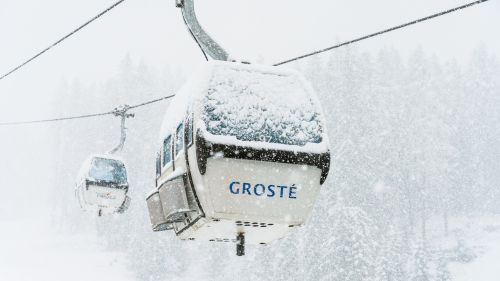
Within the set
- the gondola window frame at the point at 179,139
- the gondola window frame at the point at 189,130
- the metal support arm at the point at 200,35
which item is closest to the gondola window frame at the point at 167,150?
the gondola window frame at the point at 179,139

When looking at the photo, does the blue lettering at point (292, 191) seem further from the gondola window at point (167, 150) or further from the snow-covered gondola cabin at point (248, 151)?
the gondola window at point (167, 150)

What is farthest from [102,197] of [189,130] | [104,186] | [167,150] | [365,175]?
[365,175]

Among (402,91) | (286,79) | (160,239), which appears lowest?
(160,239)

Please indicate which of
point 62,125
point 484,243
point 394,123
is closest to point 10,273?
point 62,125

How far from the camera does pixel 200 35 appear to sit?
16.7 feet

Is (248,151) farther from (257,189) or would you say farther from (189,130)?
(189,130)

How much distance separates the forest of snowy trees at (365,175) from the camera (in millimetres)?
31594

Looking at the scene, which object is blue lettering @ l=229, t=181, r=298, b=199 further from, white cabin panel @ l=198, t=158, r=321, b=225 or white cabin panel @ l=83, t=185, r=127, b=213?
white cabin panel @ l=83, t=185, r=127, b=213

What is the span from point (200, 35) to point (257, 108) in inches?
42.9

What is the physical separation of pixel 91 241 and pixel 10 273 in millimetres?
9571

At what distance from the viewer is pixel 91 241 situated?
5034cm

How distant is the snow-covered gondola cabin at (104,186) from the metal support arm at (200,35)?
24.2 feet

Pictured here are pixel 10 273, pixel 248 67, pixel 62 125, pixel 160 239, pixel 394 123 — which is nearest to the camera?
pixel 248 67

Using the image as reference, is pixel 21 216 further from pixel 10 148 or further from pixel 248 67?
pixel 248 67
